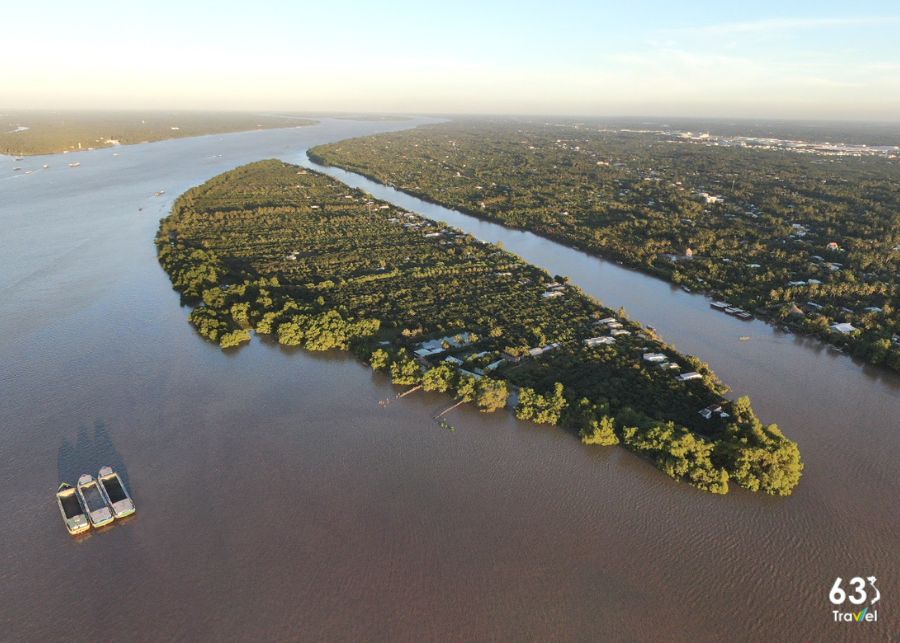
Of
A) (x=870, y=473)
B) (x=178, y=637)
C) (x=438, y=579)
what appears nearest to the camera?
(x=178, y=637)

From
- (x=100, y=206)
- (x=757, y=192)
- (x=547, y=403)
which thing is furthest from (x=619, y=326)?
(x=100, y=206)

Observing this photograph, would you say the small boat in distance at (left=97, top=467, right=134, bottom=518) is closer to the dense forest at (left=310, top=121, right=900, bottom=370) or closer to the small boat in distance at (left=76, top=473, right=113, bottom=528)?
the small boat in distance at (left=76, top=473, right=113, bottom=528)

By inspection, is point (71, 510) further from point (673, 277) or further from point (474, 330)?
point (673, 277)

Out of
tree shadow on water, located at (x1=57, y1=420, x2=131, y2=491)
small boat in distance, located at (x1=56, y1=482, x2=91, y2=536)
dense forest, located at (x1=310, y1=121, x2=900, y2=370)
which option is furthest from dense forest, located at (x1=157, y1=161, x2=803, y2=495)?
small boat in distance, located at (x1=56, y1=482, x2=91, y2=536)

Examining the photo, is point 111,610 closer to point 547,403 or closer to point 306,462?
point 306,462

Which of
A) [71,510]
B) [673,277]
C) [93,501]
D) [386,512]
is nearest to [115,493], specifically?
[93,501]

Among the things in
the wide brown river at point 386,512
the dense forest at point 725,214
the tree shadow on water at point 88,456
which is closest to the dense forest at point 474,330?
the wide brown river at point 386,512
